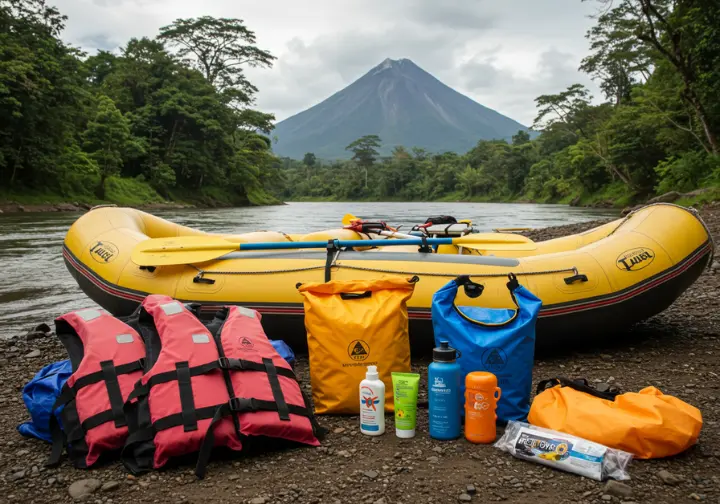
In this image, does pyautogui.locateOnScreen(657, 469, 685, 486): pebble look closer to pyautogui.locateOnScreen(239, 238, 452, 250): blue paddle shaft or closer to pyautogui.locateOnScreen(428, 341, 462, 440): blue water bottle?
pyautogui.locateOnScreen(428, 341, 462, 440): blue water bottle

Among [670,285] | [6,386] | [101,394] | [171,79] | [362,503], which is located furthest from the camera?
[171,79]

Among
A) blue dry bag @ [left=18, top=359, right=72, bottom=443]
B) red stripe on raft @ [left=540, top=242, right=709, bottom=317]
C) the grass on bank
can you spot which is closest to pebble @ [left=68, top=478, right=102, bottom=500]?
blue dry bag @ [left=18, top=359, right=72, bottom=443]

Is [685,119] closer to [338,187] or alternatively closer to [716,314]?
[716,314]

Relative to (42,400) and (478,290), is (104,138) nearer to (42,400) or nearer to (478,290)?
(42,400)

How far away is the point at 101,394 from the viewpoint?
2.53m

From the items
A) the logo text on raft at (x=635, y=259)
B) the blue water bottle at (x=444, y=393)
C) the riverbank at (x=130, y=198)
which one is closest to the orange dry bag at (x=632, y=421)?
the blue water bottle at (x=444, y=393)

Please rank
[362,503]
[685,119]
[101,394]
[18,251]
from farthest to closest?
[685,119] → [18,251] → [101,394] → [362,503]

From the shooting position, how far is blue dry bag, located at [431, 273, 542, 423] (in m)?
2.75

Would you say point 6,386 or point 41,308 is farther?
point 41,308

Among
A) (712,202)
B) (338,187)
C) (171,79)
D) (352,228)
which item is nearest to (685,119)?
(712,202)

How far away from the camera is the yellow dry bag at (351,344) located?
2996mm

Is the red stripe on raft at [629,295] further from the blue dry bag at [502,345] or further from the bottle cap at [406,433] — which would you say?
the bottle cap at [406,433]

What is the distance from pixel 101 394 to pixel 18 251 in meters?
9.88

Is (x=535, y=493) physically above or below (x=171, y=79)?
below
